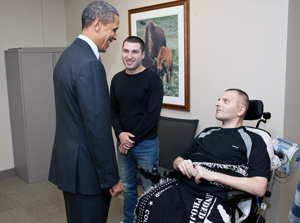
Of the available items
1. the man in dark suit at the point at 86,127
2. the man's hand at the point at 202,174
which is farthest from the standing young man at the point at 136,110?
the man in dark suit at the point at 86,127

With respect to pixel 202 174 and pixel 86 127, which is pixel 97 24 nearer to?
pixel 86 127

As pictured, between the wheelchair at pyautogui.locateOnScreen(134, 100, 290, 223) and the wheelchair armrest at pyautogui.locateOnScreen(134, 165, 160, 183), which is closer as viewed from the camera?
the wheelchair at pyautogui.locateOnScreen(134, 100, 290, 223)

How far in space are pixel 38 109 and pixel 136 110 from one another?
205cm

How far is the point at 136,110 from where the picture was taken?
260 cm

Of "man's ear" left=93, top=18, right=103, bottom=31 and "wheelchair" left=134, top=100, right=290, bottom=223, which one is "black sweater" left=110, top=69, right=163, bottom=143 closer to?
"wheelchair" left=134, top=100, right=290, bottom=223

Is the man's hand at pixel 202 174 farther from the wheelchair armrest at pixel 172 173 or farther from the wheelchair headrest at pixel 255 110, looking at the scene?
the wheelchair headrest at pixel 255 110

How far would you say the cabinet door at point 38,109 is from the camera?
396 centimetres

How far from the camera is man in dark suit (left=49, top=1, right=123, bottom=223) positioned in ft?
5.10

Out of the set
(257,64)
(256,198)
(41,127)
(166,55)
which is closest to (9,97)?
(41,127)

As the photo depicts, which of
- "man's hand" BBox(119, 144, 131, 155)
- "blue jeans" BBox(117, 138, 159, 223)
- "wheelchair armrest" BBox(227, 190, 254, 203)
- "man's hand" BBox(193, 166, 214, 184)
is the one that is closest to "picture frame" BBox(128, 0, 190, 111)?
"blue jeans" BBox(117, 138, 159, 223)

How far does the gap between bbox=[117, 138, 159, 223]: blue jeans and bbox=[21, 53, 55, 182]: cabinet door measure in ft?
6.06

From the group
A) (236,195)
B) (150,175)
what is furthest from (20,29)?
(236,195)

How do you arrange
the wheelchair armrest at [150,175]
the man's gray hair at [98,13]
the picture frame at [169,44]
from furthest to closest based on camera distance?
the picture frame at [169,44], the wheelchair armrest at [150,175], the man's gray hair at [98,13]

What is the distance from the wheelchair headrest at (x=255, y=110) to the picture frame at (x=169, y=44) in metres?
1.02
